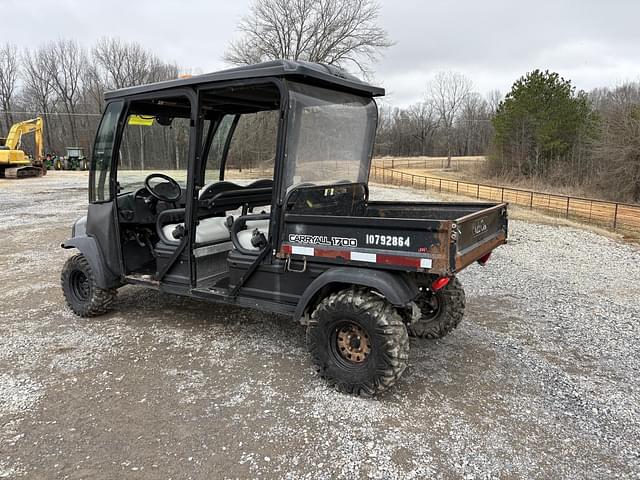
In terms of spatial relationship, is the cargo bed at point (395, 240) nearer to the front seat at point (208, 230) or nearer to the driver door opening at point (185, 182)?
the driver door opening at point (185, 182)

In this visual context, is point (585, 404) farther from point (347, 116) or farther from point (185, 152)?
point (185, 152)

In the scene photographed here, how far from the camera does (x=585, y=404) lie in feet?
11.5

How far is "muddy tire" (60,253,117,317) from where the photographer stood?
16.7 ft

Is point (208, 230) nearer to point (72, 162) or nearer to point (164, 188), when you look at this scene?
point (164, 188)

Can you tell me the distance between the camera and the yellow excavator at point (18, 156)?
27250 millimetres

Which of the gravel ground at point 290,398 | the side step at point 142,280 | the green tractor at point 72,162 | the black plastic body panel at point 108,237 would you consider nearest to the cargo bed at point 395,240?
the gravel ground at point 290,398

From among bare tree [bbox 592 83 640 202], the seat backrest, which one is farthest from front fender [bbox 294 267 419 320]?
bare tree [bbox 592 83 640 202]

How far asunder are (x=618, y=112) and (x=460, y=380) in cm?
2441

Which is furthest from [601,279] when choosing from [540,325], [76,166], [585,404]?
[76,166]

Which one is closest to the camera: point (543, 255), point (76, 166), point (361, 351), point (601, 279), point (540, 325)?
point (361, 351)

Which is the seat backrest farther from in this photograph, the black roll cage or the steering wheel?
the steering wheel

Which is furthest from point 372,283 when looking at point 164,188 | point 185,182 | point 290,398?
point 164,188

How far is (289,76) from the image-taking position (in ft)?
12.1

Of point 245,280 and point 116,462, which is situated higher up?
point 245,280
